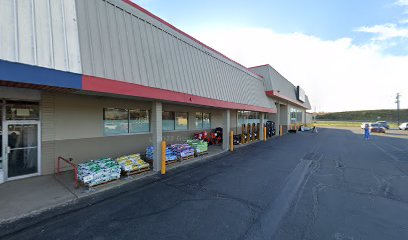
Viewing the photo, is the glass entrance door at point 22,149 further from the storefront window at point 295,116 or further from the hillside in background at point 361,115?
the hillside in background at point 361,115

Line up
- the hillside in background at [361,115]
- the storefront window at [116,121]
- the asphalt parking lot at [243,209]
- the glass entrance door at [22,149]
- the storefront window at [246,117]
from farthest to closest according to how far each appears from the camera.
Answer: the hillside in background at [361,115] → the storefront window at [246,117] → the storefront window at [116,121] → the glass entrance door at [22,149] → the asphalt parking lot at [243,209]

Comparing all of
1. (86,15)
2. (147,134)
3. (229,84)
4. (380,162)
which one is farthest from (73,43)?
(380,162)

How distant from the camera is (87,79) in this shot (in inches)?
197

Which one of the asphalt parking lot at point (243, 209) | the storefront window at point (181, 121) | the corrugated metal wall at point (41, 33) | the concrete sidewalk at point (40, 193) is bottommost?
the asphalt parking lot at point (243, 209)

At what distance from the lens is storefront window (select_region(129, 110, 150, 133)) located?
388 inches

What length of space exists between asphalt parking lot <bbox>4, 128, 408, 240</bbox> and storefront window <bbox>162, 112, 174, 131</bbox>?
486 cm

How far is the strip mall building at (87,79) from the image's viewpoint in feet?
13.9

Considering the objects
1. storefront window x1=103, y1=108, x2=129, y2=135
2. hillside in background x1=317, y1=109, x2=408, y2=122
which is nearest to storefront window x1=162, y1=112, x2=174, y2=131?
storefront window x1=103, y1=108, x2=129, y2=135

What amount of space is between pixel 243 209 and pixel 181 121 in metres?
9.31

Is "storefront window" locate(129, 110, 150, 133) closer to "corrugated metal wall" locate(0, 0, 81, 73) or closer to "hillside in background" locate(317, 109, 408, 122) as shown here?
"corrugated metal wall" locate(0, 0, 81, 73)

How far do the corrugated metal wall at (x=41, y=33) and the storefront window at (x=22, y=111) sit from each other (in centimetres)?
371

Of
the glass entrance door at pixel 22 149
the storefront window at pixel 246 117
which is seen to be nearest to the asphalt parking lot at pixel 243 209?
the glass entrance door at pixel 22 149

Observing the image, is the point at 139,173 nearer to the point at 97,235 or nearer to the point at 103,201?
the point at 103,201

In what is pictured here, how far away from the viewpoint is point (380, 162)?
1005 cm
